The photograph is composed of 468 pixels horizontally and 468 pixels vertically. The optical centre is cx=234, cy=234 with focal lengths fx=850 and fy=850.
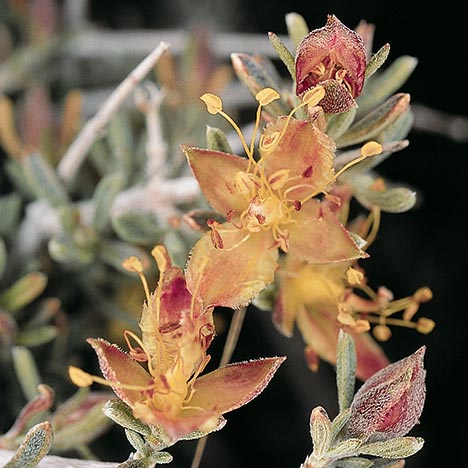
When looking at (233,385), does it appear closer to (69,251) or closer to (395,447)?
(395,447)

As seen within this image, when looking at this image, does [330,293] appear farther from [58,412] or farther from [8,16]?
[8,16]

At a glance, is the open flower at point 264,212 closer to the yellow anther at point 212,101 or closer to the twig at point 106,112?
the yellow anther at point 212,101

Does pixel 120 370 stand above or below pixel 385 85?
below

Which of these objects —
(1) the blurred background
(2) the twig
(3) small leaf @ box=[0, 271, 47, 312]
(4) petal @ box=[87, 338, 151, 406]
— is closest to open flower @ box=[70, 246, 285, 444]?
(4) petal @ box=[87, 338, 151, 406]

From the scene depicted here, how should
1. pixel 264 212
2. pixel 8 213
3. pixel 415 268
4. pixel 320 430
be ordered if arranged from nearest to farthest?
pixel 320 430, pixel 264 212, pixel 8 213, pixel 415 268

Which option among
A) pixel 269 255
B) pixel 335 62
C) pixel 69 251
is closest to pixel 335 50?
pixel 335 62

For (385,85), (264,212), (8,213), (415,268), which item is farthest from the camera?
(415,268)

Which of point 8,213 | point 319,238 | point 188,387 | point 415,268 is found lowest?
point 415,268

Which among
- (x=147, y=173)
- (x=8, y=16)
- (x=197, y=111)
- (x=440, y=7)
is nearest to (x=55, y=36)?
(x=8, y=16)
